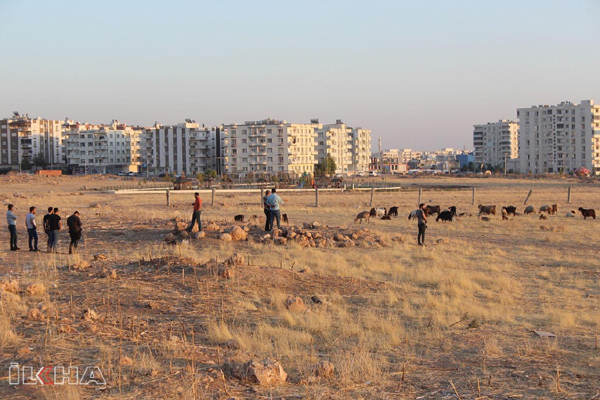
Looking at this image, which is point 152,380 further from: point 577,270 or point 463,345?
point 577,270

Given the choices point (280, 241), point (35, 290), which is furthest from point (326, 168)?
point (35, 290)

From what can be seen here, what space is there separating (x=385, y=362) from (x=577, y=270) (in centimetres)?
1078

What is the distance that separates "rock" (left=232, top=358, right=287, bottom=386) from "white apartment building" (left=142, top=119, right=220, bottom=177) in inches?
5402

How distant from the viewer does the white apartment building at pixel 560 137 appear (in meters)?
148

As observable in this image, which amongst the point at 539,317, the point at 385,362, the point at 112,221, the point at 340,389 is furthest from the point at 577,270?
the point at 112,221

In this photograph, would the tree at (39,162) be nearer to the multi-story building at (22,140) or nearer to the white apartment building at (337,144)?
the multi-story building at (22,140)

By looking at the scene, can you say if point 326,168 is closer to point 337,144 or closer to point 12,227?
point 337,144

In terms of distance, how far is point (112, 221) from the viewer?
28672 millimetres

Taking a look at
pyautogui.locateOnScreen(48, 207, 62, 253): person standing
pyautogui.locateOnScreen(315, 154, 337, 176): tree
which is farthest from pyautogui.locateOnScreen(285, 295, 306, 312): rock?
pyautogui.locateOnScreen(315, 154, 337, 176): tree

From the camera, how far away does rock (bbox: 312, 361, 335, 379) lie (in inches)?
294

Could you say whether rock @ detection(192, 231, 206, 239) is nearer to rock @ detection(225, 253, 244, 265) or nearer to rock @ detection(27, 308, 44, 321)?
rock @ detection(225, 253, 244, 265)

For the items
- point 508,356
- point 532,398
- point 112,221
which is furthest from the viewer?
point 112,221

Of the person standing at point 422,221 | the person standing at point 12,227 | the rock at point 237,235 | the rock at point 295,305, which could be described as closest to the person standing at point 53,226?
the person standing at point 12,227

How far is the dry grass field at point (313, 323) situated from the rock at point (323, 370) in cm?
6
